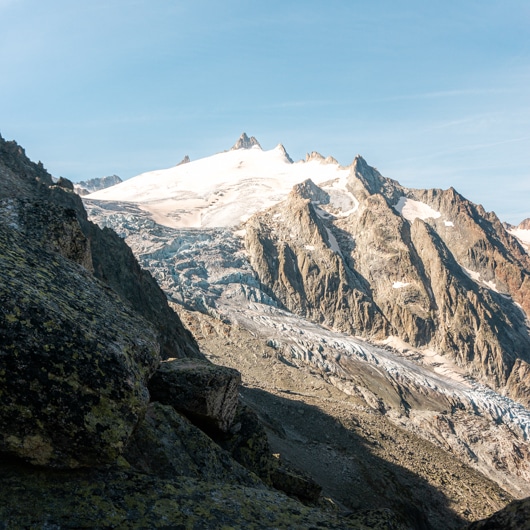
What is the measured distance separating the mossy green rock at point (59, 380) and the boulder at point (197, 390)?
4.84m

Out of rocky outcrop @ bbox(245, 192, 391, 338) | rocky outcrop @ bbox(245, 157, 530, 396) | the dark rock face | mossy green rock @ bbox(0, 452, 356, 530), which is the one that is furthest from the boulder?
rocky outcrop @ bbox(245, 192, 391, 338)

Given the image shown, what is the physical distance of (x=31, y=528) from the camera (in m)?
5.70

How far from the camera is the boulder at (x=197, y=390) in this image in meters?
12.8

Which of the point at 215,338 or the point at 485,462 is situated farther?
the point at 215,338

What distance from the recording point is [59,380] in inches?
264

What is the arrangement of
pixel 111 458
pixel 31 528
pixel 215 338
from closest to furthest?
pixel 31 528 → pixel 111 458 → pixel 215 338

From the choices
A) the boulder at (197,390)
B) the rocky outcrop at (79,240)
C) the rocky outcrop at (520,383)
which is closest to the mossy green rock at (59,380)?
the rocky outcrop at (79,240)

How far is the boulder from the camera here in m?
12.8

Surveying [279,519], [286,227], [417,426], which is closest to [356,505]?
[279,519]

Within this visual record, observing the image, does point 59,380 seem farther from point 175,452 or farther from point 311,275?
point 311,275

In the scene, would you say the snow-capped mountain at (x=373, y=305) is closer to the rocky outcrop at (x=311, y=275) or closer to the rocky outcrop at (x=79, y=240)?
the rocky outcrop at (x=311, y=275)

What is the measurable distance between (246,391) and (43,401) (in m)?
55.0

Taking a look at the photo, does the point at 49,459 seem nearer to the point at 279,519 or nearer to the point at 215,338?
the point at 279,519

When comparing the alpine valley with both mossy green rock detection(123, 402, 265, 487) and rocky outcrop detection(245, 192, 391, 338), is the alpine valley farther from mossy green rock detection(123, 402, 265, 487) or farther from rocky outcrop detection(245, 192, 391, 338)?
rocky outcrop detection(245, 192, 391, 338)
